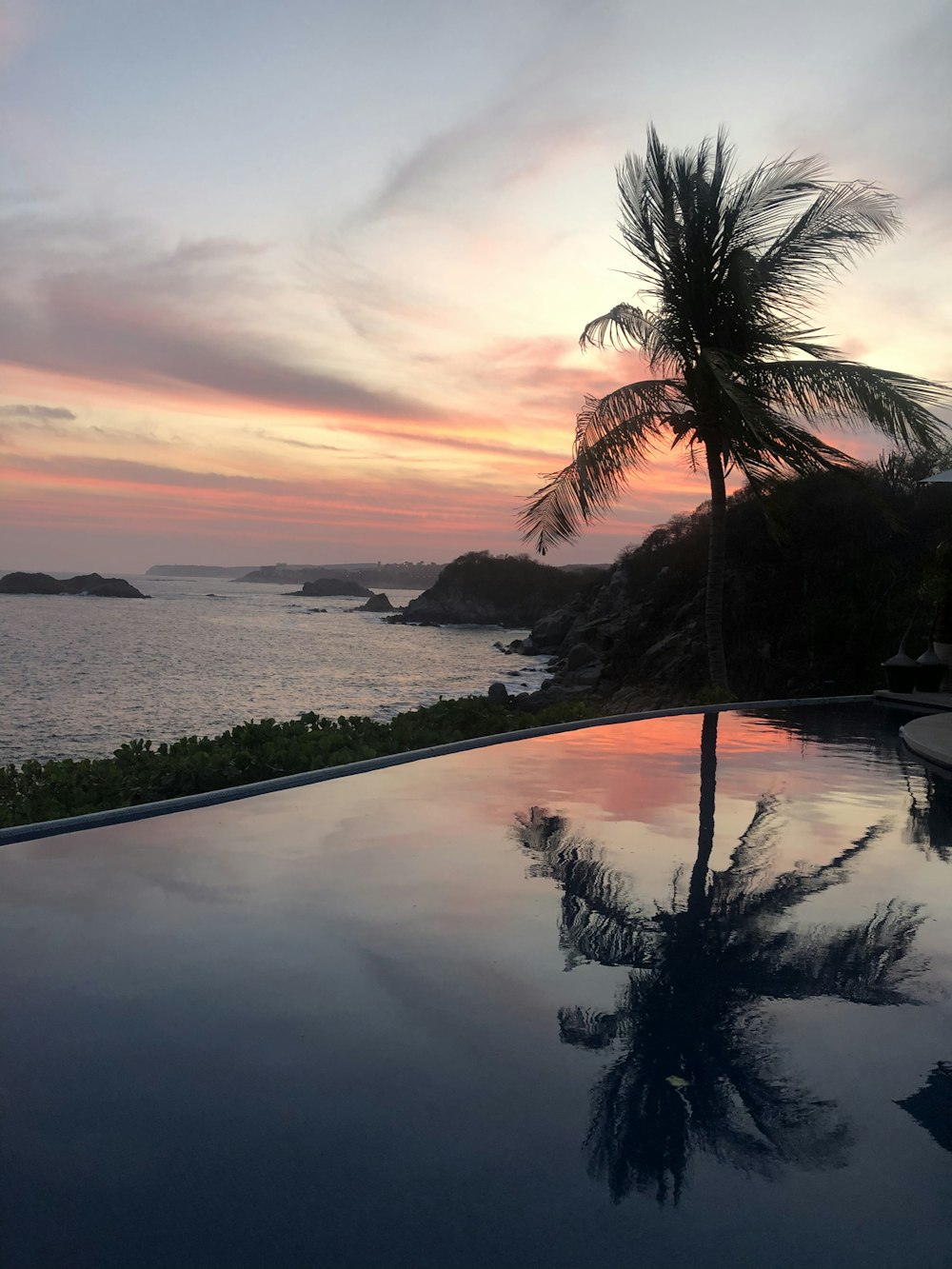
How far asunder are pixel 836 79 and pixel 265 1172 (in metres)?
14.2

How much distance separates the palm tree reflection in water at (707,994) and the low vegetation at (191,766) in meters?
3.46

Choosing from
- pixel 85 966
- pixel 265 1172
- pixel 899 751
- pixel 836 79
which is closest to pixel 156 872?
pixel 85 966

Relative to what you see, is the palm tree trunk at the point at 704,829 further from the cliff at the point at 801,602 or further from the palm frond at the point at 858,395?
the cliff at the point at 801,602

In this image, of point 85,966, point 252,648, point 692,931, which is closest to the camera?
point 85,966

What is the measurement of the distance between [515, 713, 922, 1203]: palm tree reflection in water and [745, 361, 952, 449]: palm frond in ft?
29.3

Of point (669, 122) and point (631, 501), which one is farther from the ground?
point (669, 122)

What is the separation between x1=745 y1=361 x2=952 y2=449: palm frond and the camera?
12.6 metres

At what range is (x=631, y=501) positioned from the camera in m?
14.3

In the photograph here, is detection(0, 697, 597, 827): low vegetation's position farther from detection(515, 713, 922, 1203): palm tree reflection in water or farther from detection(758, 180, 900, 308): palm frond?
detection(758, 180, 900, 308): palm frond

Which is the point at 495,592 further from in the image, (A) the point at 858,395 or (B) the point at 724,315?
(A) the point at 858,395

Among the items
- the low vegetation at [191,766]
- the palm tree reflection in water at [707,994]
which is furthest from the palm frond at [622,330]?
the palm tree reflection in water at [707,994]

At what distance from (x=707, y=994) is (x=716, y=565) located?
1182 cm

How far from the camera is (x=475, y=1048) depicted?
316 cm

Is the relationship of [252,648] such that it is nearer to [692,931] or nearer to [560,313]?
[560,313]
